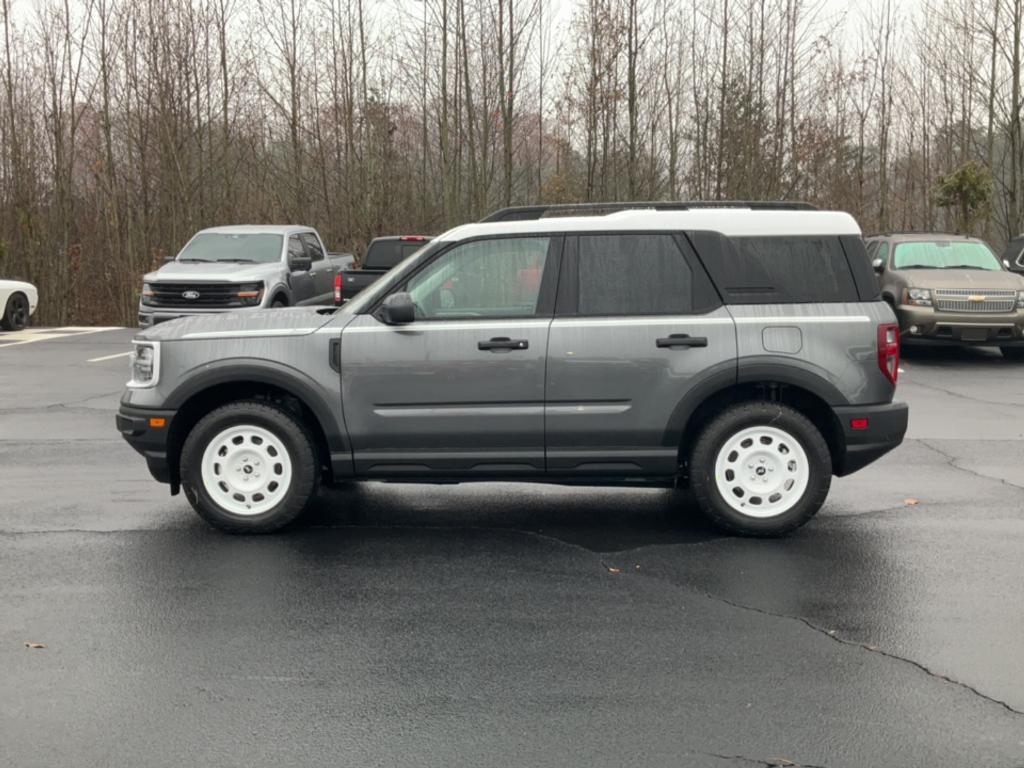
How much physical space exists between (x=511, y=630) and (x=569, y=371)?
2.00m

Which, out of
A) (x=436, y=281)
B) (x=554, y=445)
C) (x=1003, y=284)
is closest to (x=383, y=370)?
(x=436, y=281)

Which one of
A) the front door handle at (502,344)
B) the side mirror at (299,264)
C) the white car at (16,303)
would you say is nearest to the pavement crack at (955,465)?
the front door handle at (502,344)

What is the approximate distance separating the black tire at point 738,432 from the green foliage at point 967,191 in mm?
20729

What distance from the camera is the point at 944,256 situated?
18.4m

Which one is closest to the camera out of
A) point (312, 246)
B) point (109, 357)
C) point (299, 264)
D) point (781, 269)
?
point (781, 269)

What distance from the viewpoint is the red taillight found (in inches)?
272

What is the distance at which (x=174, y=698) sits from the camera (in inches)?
176

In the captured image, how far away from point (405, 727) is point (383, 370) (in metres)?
3.04

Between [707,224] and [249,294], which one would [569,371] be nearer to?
[707,224]

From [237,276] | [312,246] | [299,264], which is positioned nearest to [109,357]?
[237,276]

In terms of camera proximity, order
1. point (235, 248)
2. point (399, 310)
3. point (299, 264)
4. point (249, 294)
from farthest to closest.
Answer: point (235, 248), point (299, 264), point (249, 294), point (399, 310)

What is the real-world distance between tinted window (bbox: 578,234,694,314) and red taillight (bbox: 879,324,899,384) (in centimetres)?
112

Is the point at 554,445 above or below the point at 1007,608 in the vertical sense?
above

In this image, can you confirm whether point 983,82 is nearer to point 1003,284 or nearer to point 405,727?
point 1003,284
